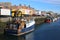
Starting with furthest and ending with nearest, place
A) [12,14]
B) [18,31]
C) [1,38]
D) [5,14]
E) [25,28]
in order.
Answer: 1. [12,14]
2. [5,14]
3. [25,28]
4. [18,31]
5. [1,38]

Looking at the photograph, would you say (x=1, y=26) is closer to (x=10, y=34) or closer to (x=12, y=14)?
(x=10, y=34)

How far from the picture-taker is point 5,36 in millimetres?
36375

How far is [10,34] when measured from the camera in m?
37.7

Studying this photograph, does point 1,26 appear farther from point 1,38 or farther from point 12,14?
point 12,14

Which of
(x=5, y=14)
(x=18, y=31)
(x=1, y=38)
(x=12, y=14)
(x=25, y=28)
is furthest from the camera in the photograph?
(x=12, y=14)

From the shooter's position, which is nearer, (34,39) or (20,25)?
(34,39)

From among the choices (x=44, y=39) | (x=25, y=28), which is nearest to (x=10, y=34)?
(x=25, y=28)

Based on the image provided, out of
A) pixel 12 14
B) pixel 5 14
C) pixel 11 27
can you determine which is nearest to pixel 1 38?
pixel 11 27

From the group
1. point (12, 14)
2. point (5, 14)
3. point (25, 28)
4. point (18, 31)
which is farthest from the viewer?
point (12, 14)

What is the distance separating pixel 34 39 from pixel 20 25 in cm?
543

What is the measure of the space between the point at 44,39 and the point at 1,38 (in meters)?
7.17

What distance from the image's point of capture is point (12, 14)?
6931 cm

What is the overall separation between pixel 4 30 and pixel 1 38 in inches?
167

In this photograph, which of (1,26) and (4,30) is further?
(1,26)
